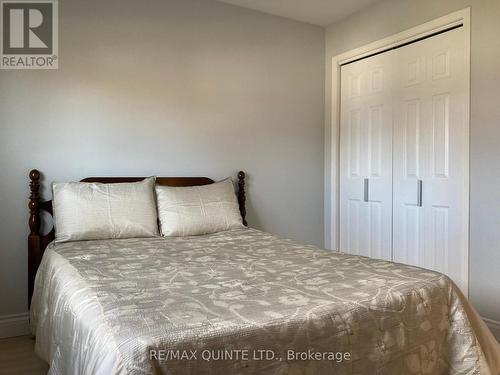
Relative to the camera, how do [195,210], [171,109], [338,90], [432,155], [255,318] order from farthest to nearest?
[338,90] < [171,109] < [432,155] < [195,210] < [255,318]

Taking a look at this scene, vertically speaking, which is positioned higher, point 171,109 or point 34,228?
point 171,109

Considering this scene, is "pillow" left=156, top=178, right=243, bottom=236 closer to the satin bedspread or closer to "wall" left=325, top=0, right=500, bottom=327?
the satin bedspread

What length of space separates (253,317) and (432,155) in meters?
2.32

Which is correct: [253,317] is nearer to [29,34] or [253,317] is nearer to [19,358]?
[19,358]

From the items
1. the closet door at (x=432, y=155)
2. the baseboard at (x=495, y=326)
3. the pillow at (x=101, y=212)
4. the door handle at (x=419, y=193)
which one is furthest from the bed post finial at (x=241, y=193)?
the baseboard at (x=495, y=326)

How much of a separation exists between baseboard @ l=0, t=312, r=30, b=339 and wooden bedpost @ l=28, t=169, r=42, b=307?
0.27m

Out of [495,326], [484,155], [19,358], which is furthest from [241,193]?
[495,326]

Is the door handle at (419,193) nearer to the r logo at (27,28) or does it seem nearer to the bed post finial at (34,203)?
the bed post finial at (34,203)

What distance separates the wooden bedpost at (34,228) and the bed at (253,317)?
0.62 meters

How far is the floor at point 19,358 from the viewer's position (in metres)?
2.18

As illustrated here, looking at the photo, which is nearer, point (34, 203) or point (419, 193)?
point (34, 203)

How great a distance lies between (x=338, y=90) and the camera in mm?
3807

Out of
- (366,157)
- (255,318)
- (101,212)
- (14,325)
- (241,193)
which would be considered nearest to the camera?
(255,318)

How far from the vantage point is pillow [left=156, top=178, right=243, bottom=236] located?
9.04 ft
